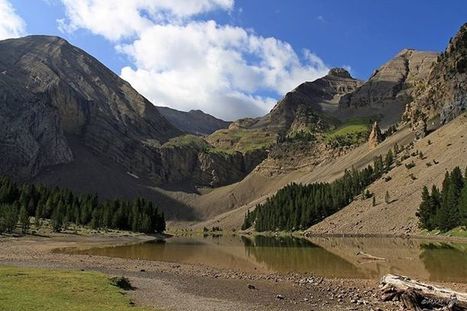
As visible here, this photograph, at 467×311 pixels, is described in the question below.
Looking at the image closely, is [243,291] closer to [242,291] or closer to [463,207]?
[242,291]

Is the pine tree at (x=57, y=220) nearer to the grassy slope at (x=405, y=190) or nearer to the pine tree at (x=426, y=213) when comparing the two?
the grassy slope at (x=405, y=190)

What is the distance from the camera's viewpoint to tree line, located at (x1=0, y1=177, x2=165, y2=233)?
14000 cm

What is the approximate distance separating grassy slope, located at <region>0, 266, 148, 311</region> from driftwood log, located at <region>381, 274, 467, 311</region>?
58.6ft

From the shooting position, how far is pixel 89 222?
148 m

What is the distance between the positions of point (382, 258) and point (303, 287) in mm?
30348

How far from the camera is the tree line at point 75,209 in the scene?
14000 cm

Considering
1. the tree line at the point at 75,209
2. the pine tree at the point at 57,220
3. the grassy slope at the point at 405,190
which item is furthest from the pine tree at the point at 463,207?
the tree line at the point at 75,209

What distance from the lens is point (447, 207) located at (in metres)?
116

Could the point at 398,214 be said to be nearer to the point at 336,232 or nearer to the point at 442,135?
the point at 336,232

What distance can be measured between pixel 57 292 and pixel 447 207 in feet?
359

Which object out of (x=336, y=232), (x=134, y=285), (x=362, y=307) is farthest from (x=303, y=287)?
(x=336, y=232)

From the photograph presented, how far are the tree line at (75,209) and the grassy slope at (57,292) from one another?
90783 millimetres

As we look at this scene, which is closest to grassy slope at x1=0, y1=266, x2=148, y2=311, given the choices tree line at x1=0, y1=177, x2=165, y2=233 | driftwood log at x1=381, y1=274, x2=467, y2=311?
driftwood log at x1=381, y1=274, x2=467, y2=311

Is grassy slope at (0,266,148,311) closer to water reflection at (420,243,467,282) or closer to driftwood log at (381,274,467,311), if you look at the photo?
driftwood log at (381,274,467,311)
